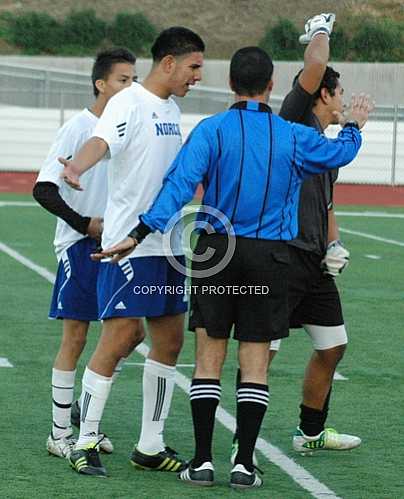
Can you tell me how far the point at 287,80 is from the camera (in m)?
44.1

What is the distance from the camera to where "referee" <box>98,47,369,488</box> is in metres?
5.72

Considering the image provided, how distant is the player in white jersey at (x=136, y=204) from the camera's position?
19.4 feet

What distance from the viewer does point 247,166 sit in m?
5.74

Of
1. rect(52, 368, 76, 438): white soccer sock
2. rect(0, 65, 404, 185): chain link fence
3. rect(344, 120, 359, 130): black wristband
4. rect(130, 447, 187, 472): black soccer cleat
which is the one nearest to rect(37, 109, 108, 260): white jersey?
rect(52, 368, 76, 438): white soccer sock

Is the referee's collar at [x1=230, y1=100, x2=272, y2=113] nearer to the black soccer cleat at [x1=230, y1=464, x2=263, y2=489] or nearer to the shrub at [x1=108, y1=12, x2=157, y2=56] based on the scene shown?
the black soccer cleat at [x1=230, y1=464, x2=263, y2=489]

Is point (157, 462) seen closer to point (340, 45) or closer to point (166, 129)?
point (166, 129)

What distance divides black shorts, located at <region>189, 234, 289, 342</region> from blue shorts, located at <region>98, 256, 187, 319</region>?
172 millimetres

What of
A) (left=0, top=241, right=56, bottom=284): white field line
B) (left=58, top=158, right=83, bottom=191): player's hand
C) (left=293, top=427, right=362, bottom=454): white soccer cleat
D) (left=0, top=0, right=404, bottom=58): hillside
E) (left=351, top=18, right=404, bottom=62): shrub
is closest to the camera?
(left=58, top=158, right=83, bottom=191): player's hand

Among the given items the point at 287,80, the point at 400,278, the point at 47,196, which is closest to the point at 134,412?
the point at 47,196

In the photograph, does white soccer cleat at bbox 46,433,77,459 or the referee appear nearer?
the referee

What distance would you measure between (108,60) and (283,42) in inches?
1794

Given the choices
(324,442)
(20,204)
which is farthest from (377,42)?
(324,442)

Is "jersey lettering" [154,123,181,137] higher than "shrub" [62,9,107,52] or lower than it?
lower

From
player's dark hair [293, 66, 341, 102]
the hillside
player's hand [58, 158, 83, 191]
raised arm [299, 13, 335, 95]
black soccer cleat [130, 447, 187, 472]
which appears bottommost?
black soccer cleat [130, 447, 187, 472]
